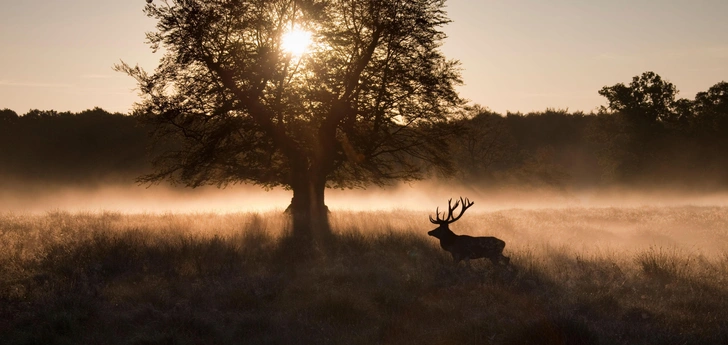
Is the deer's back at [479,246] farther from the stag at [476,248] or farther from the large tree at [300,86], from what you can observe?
the large tree at [300,86]

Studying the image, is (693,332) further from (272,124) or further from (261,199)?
(261,199)

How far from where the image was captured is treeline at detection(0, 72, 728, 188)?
50.3m

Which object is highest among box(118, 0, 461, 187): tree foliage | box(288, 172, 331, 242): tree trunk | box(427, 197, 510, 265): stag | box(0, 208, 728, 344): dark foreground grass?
box(118, 0, 461, 187): tree foliage

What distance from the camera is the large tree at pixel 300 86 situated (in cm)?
A: 1934

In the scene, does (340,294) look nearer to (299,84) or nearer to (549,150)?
(299,84)

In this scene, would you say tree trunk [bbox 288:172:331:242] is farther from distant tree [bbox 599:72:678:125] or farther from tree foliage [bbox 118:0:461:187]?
distant tree [bbox 599:72:678:125]

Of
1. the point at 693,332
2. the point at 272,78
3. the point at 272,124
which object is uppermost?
the point at 272,78

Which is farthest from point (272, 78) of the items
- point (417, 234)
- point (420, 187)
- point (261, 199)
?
point (420, 187)

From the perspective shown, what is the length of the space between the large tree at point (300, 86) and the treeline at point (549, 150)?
28.0 meters

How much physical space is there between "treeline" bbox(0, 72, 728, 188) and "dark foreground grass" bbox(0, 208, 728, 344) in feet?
115

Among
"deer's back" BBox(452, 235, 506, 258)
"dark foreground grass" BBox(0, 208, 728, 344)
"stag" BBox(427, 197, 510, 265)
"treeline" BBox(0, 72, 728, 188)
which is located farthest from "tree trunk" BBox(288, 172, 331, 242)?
"treeline" BBox(0, 72, 728, 188)

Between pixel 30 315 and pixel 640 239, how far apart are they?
17.2m

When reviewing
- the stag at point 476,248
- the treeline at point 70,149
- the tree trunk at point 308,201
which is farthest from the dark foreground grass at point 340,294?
the treeline at point 70,149

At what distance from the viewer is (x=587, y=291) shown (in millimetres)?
11055
